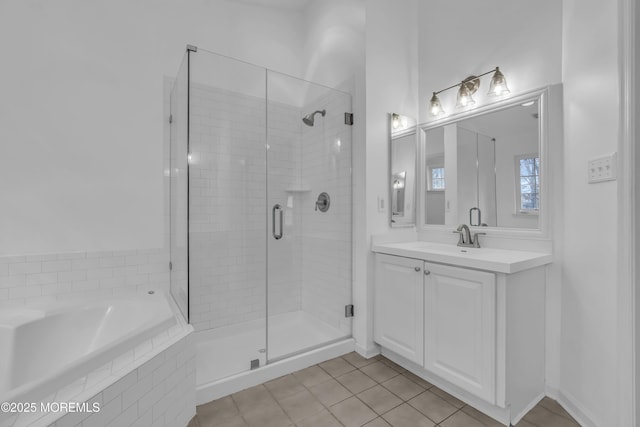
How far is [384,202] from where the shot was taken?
2436mm

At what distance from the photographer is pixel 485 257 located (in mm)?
1690

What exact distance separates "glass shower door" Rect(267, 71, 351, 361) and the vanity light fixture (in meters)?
0.71

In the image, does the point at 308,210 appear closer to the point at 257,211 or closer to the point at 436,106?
the point at 257,211

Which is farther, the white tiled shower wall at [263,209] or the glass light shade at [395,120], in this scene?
the glass light shade at [395,120]

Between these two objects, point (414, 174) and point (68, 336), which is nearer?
point (68, 336)

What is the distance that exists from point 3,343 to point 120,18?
223 cm

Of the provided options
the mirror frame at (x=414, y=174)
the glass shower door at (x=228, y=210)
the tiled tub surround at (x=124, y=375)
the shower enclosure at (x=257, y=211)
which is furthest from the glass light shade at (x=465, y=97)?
the tiled tub surround at (x=124, y=375)

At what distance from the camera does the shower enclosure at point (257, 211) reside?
2.09 meters

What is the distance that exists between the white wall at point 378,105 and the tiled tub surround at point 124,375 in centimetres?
127

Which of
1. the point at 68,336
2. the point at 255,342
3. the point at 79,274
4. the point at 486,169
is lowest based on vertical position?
the point at 255,342

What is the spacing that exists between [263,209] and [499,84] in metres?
1.89

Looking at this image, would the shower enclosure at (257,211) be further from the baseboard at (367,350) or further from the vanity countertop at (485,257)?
the vanity countertop at (485,257)

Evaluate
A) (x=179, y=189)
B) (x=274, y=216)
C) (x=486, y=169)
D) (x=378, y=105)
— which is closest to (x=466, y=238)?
(x=486, y=169)

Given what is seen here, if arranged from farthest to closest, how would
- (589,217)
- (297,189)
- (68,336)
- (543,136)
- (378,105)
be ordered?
(297,189) → (378,105) → (543,136) → (68,336) → (589,217)
